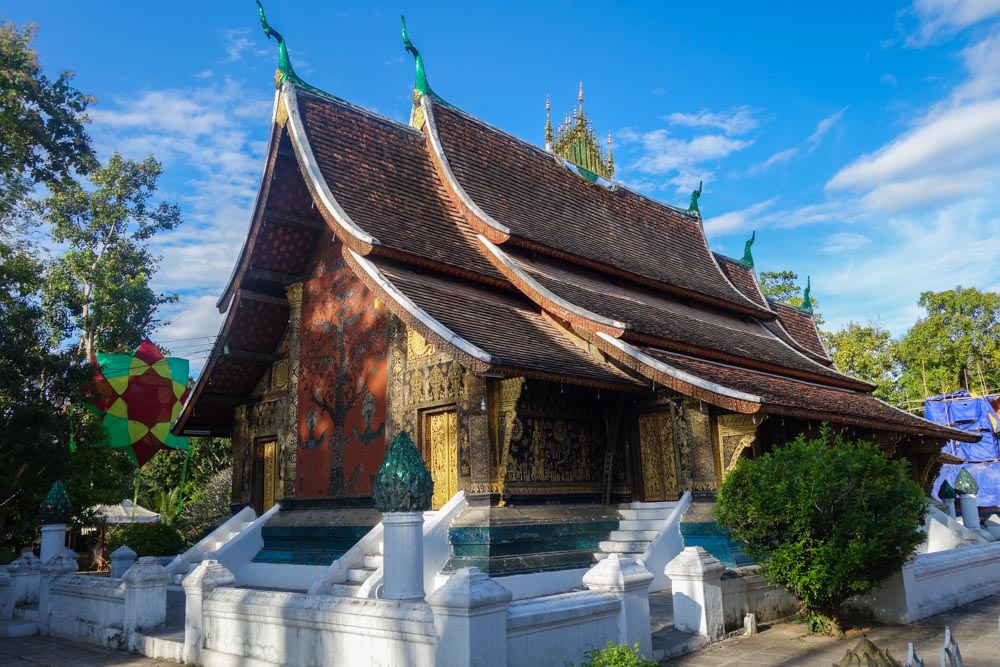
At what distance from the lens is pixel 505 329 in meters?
9.72

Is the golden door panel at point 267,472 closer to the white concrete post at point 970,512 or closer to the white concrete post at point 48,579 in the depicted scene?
the white concrete post at point 48,579

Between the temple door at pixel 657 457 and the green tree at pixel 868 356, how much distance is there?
994 inches

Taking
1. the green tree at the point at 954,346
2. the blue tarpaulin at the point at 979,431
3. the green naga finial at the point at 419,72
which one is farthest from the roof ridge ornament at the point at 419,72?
the green tree at the point at 954,346

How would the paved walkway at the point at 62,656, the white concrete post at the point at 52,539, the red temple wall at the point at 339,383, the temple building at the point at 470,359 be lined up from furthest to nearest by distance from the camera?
the red temple wall at the point at 339,383
the white concrete post at the point at 52,539
the temple building at the point at 470,359
the paved walkway at the point at 62,656

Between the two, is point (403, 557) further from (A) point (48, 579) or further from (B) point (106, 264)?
(B) point (106, 264)

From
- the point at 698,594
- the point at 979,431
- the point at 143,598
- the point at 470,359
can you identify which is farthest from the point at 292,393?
the point at 979,431

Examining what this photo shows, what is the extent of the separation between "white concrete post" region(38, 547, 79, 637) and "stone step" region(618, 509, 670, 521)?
6.99 metres

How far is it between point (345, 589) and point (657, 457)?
469cm

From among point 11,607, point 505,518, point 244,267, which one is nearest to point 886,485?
point 505,518

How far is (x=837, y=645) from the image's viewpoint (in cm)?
647

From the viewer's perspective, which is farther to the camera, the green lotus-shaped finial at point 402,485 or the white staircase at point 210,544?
the white staircase at point 210,544

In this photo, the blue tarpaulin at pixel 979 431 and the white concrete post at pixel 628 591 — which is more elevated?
the blue tarpaulin at pixel 979 431

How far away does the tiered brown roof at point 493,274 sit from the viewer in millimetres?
9438

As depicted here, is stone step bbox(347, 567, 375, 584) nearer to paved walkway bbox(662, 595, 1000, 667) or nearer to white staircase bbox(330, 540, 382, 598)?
white staircase bbox(330, 540, 382, 598)
